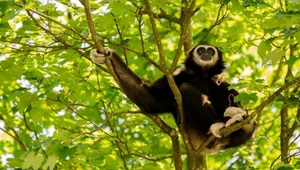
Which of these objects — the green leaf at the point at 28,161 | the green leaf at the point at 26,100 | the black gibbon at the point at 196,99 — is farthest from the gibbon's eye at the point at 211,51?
the green leaf at the point at 28,161

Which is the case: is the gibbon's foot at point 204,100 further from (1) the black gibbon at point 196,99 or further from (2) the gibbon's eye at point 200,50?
(2) the gibbon's eye at point 200,50

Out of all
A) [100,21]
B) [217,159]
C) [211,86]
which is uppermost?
[100,21]

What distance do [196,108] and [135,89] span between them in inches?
35.3

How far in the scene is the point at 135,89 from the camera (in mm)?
8102

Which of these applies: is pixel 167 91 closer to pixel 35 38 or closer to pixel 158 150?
pixel 35 38

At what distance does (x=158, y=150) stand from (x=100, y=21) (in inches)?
183

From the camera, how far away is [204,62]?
916 centimetres

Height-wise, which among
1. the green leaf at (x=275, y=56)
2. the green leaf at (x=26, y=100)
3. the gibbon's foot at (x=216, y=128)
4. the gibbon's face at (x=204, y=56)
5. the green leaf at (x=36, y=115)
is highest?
the gibbon's face at (x=204, y=56)

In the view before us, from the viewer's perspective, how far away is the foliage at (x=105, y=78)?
6.13 m

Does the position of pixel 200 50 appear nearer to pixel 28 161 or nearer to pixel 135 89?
pixel 135 89

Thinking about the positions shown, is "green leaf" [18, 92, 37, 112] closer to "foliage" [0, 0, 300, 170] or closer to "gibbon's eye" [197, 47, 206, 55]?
"foliage" [0, 0, 300, 170]

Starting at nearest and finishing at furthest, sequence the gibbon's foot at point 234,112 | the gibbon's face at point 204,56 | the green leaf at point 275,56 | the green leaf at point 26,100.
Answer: the green leaf at point 275,56, the green leaf at point 26,100, the gibbon's foot at point 234,112, the gibbon's face at point 204,56

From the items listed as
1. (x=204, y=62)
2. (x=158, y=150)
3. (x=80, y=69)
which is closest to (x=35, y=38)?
(x=80, y=69)

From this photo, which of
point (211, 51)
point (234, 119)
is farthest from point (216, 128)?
point (211, 51)
